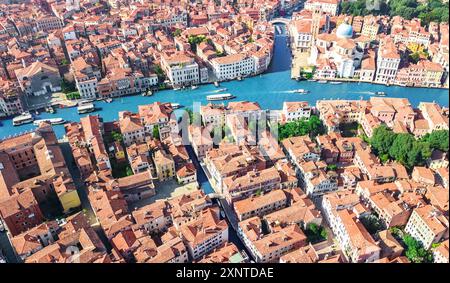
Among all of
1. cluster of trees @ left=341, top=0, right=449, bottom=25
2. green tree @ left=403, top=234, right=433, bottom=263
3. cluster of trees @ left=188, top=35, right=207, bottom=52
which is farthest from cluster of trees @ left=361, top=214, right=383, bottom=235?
cluster of trees @ left=341, top=0, right=449, bottom=25

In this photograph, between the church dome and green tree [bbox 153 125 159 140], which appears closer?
green tree [bbox 153 125 159 140]

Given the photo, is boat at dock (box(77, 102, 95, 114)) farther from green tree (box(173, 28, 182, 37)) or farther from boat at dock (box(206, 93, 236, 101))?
green tree (box(173, 28, 182, 37))

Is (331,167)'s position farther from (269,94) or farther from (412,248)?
(269,94)

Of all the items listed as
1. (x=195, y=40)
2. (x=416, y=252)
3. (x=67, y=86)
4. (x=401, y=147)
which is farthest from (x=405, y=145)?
(x=67, y=86)

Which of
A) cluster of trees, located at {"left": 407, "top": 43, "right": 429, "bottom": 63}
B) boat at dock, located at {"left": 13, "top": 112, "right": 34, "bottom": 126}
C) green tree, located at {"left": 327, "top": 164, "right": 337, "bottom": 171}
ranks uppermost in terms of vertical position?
cluster of trees, located at {"left": 407, "top": 43, "right": 429, "bottom": 63}

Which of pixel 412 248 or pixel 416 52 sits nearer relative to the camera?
pixel 412 248

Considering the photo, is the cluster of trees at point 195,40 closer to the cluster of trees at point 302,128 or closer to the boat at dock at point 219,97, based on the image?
the boat at dock at point 219,97

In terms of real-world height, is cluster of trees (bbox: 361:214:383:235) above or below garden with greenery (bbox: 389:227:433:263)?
above
